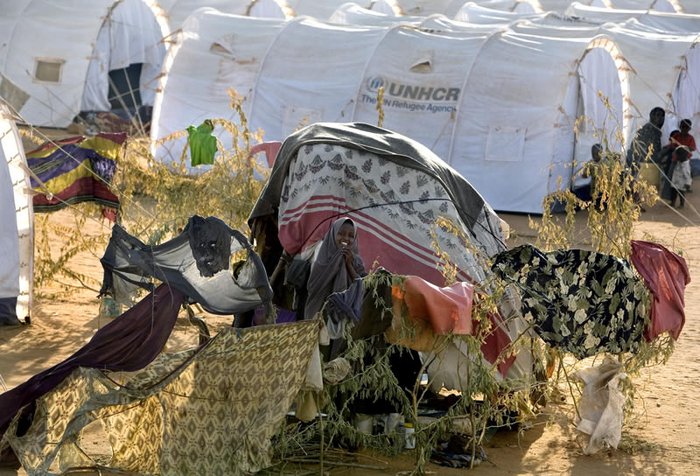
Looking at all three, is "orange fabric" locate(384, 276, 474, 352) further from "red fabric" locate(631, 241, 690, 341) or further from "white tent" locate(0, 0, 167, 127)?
"white tent" locate(0, 0, 167, 127)

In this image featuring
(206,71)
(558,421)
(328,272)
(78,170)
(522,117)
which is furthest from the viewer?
(206,71)

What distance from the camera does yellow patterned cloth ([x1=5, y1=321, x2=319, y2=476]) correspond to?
524cm

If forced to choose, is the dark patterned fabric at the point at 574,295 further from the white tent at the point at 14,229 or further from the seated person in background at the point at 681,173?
the seated person in background at the point at 681,173

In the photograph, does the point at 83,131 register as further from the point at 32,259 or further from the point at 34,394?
the point at 34,394

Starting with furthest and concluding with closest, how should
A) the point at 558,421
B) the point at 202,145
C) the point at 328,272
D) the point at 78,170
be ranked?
the point at 202,145
the point at 78,170
the point at 558,421
the point at 328,272

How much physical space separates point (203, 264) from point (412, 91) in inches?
384

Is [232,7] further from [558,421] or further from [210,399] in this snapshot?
[210,399]

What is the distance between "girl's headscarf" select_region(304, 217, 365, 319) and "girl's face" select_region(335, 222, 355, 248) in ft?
0.04

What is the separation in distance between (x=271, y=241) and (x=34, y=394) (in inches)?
87.1

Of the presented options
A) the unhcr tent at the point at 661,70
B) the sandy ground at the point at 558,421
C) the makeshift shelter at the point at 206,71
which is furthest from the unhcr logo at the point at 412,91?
the sandy ground at the point at 558,421

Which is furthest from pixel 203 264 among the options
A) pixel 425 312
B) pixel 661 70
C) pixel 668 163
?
pixel 661 70

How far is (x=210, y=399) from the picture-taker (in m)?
5.30

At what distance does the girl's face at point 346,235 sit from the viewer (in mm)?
6102

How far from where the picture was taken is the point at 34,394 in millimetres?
5363
